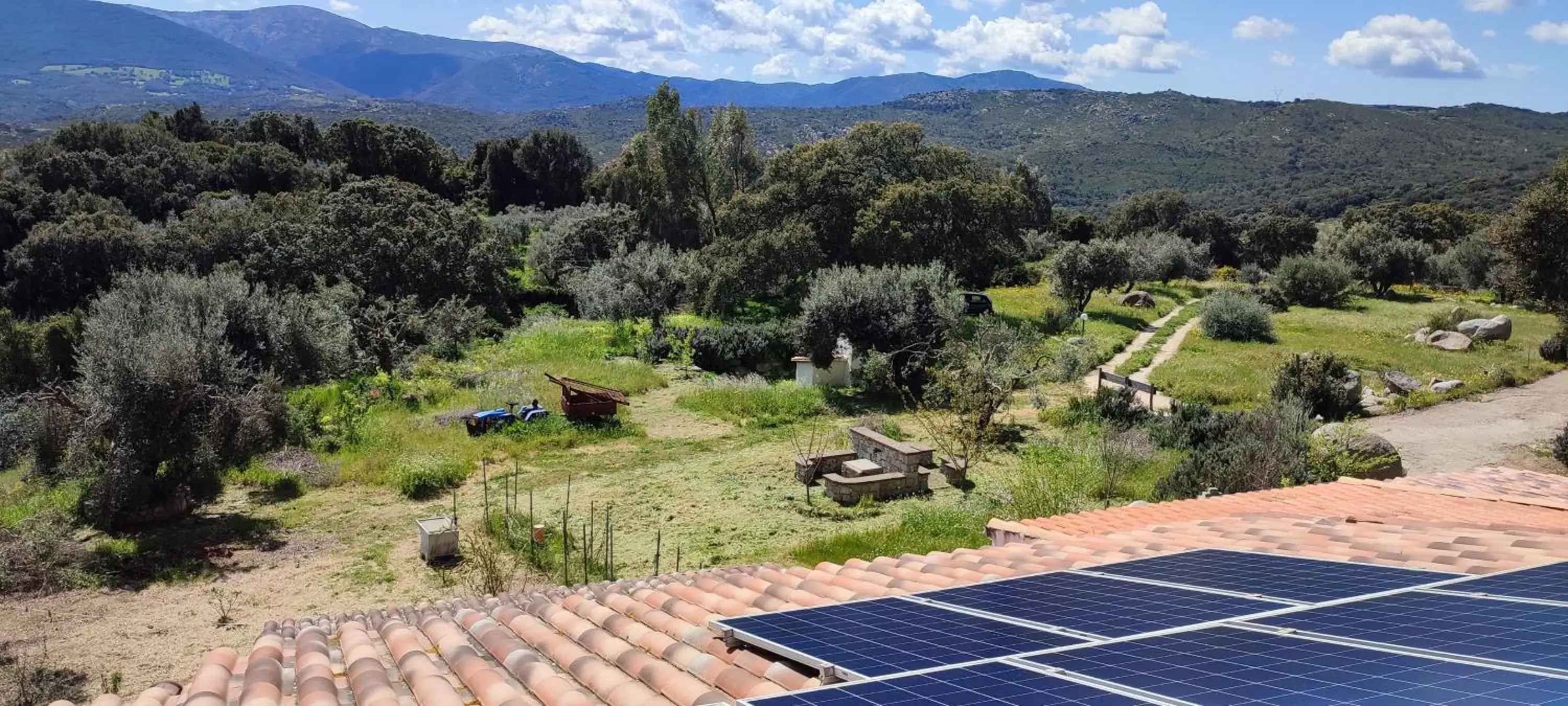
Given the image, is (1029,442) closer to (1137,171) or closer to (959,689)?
(959,689)

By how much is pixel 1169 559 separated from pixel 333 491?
15.1 metres

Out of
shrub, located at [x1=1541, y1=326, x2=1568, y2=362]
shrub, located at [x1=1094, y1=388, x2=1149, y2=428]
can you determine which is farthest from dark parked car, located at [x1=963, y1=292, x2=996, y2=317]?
shrub, located at [x1=1541, y1=326, x2=1568, y2=362]

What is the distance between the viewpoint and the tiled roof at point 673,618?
13.1 ft

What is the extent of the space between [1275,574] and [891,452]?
1157 centimetres

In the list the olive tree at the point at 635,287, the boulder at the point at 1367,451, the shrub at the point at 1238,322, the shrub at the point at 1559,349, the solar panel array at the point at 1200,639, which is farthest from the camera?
the shrub at the point at 1238,322

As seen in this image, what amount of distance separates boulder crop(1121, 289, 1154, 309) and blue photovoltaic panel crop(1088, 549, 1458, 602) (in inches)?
1542

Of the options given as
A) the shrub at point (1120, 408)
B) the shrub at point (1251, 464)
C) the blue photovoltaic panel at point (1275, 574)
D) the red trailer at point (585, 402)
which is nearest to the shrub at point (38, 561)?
the red trailer at point (585, 402)

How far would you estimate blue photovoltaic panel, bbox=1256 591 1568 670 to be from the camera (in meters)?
2.86

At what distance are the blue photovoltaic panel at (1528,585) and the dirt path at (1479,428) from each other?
14.4 m

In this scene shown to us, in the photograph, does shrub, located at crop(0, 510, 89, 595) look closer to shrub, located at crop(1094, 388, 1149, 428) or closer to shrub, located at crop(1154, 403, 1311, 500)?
shrub, located at crop(1154, 403, 1311, 500)

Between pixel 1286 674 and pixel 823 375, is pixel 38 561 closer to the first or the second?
pixel 1286 674

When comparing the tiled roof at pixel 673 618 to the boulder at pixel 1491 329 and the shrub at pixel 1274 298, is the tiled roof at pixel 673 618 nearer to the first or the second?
the boulder at pixel 1491 329

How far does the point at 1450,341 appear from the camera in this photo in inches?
1262

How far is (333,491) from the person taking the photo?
53.2ft
